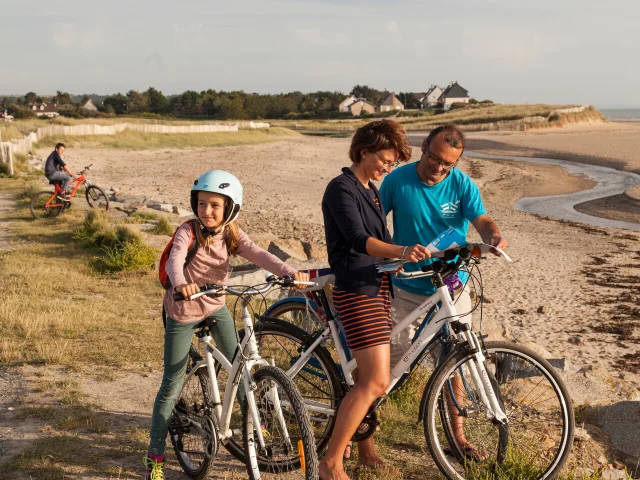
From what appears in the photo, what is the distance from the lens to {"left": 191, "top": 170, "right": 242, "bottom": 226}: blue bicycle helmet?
3.73m

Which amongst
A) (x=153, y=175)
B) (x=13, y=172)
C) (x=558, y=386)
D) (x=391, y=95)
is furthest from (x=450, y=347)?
(x=391, y=95)

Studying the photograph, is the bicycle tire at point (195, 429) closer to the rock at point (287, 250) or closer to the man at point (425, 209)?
the man at point (425, 209)

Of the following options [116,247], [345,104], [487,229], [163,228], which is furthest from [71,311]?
[345,104]

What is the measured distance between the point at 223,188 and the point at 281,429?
129cm

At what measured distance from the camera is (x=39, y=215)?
614 inches

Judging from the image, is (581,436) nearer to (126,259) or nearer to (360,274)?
(360,274)

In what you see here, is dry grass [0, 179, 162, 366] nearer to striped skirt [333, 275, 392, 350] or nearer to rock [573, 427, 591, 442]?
striped skirt [333, 275, 392, 350]

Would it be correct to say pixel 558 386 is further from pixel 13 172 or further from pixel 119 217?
pixel 13 172

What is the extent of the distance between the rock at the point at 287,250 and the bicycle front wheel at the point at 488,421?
710cm

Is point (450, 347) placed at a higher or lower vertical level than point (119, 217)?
higher

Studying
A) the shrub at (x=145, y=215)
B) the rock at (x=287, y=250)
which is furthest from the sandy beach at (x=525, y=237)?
the rock at (x=287, y=250)

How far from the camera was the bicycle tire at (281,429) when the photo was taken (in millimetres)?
3393

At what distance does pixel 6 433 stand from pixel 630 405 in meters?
4.74

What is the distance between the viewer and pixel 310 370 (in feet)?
14.1
